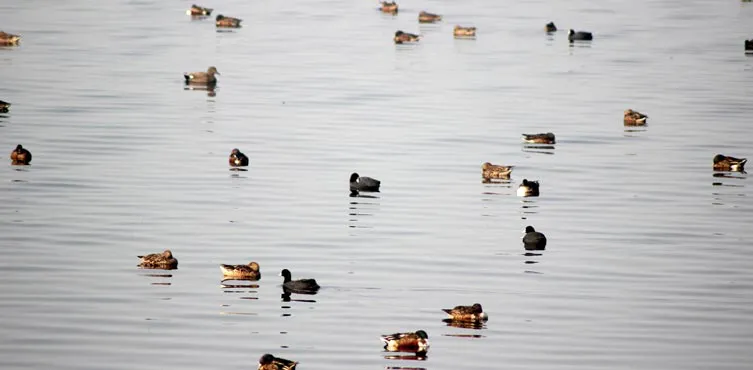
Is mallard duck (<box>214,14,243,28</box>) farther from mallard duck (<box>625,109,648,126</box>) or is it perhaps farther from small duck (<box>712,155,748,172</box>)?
small duck (<box>712,155,748,172</box>)

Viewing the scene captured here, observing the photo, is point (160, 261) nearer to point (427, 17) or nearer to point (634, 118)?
point (634, 118)

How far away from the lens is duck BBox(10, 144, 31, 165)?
38.1 metres

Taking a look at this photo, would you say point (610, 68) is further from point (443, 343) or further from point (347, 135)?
point (443, 343)

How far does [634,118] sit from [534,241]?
750 inches

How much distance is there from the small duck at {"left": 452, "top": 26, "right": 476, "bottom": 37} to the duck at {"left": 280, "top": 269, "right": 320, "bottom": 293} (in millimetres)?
50972

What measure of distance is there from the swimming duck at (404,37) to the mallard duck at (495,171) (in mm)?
34960

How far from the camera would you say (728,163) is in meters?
39.7

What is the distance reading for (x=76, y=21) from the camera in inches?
3196

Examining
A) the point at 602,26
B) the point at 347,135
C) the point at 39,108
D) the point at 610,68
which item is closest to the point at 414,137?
the point at 347,135

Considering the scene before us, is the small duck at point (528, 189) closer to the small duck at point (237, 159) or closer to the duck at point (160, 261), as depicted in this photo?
the small duck at point (237, 159)

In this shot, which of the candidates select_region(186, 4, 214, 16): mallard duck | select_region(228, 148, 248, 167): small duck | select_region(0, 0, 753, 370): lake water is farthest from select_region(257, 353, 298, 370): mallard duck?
select_region(186, 4, 214, 16): mallard duck

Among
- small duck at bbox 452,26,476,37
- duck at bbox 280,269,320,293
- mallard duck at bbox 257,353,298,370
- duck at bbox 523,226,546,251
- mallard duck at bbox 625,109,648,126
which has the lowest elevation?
mallard duck at bbox 257,353,298,370

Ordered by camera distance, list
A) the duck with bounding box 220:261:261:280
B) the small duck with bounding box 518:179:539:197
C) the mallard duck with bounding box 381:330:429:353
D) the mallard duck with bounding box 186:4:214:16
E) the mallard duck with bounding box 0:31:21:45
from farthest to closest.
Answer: the mallard duck with bounding box 186:4:214:16
the mallard duck with bounding box 0:31:21:45
the small duck with bounding box 518:179:539:197
the duck with bounding box 220:261:261:280
the mallard duck with bounding box 381:330:429:353

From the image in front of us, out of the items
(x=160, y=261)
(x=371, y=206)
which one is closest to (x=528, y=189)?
(x=371, y=206)
